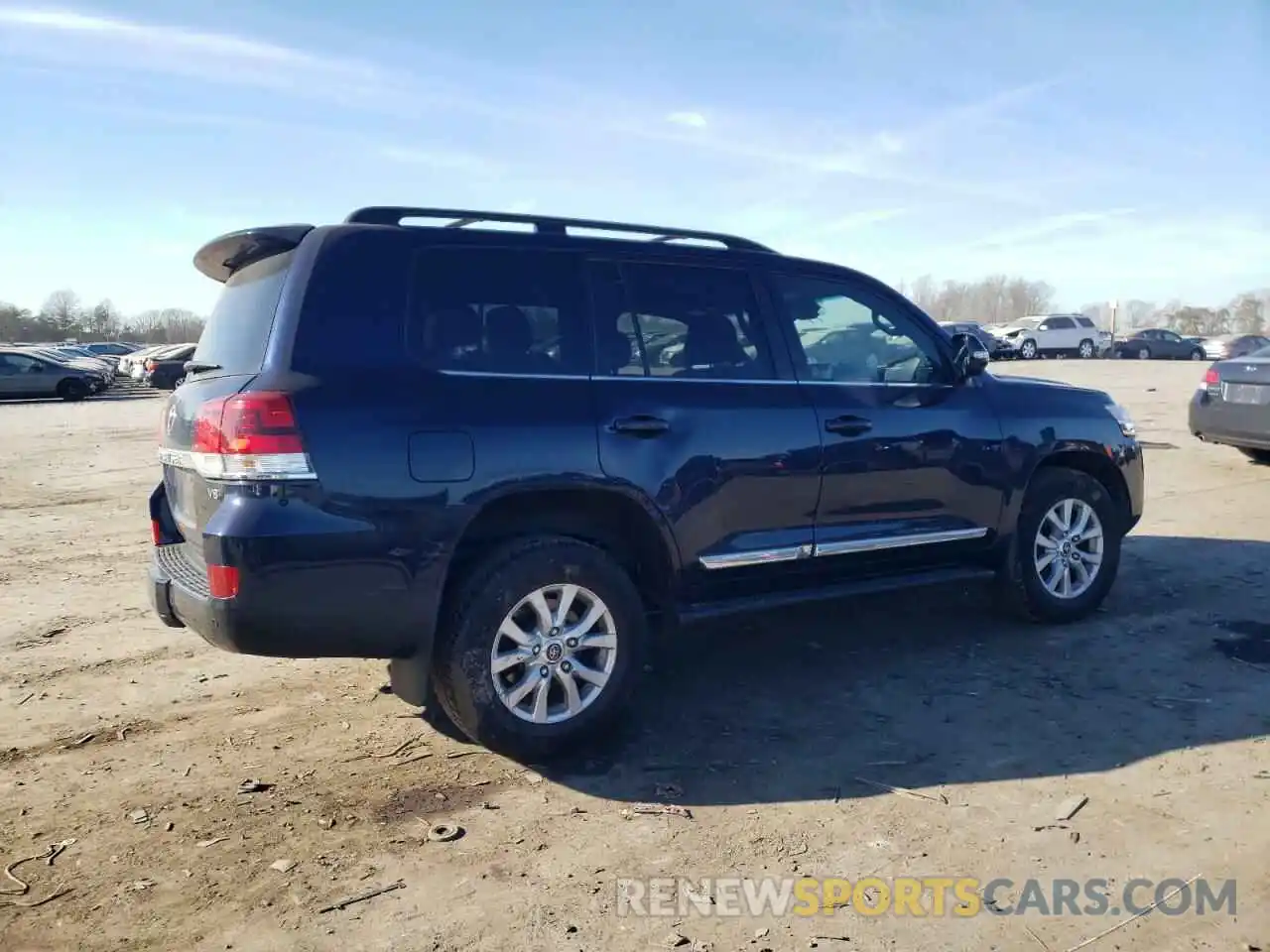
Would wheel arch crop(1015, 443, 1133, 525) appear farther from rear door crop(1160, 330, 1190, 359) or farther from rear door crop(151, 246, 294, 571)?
rear door crop(1160, 330, 1190, 359)

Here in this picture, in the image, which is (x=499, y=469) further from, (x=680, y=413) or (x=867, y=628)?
(x=867, y=628)

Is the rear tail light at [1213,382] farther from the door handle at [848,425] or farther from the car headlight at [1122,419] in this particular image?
the door handle at [848,425]

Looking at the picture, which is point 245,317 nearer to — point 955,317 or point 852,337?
point 852,337

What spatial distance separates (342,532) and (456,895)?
1.24 m

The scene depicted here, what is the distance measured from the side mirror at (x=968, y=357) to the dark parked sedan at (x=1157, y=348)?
152 ft

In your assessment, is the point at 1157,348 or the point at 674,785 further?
the point at 1157,348

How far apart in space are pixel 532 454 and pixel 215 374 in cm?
127

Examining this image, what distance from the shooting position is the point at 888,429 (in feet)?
15.7

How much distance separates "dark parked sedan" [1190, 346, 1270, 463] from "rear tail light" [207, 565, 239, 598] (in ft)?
33.5

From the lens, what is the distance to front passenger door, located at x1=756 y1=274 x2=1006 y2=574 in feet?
15.3

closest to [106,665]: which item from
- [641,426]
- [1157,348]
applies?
[641,426]

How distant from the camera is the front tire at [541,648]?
147 inches

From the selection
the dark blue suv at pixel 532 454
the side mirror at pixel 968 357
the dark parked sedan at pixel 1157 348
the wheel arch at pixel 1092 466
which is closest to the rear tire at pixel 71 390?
the dark blue suv at pixel 532 454

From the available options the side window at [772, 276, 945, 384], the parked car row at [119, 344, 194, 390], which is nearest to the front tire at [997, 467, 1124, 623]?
the side window at [772, 276, 945, 384]
